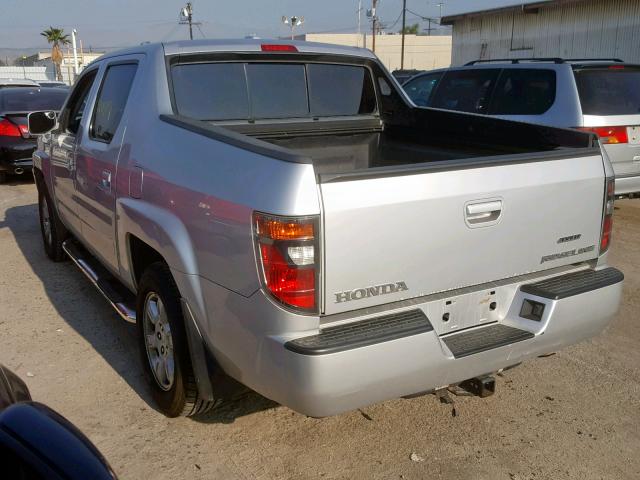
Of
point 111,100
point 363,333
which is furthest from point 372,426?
point 111,100

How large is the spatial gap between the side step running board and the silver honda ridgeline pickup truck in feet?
0.14

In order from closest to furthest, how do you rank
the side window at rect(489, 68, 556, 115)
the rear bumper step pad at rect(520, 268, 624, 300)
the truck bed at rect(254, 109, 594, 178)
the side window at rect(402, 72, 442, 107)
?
1. the rear bumper step pad at rect(520, 268, 624, 300)
2. the truck bed at rect(254, 109, 594, 178)
3. the side window at rect(489, 68, 556, 115)
4. the side window at rect(402, 72, 442, 107)

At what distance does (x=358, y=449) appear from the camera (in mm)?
3336

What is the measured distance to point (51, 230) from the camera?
6.38 metres

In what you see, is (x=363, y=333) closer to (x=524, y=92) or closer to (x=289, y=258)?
(x=289, y=258)

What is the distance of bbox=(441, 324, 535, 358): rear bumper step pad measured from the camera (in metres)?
2.92

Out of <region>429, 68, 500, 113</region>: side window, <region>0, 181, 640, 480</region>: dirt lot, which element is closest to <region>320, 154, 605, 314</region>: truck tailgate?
<region>0, 181, 640, 480</region>: dirt lot

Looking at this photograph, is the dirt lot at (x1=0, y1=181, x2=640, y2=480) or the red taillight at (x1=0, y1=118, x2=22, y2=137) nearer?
the dirt lot at (x1=0, y1=181, x2=640, y2=480)

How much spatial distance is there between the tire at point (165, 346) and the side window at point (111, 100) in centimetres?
113

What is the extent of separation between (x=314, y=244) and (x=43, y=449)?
1.21 m

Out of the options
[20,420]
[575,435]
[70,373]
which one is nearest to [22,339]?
[70,373]

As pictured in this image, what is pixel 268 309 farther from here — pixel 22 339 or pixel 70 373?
pixel 22 339

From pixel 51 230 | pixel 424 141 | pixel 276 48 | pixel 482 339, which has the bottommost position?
pixel 51 230

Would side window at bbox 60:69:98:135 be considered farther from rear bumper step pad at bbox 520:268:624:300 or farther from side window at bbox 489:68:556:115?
side window at bbox 489:68:556:115
